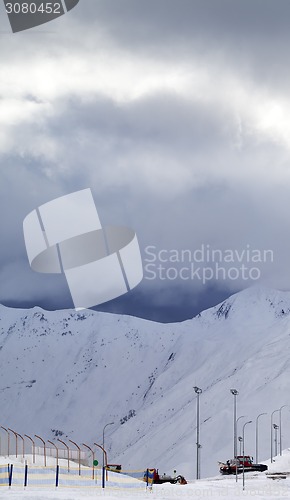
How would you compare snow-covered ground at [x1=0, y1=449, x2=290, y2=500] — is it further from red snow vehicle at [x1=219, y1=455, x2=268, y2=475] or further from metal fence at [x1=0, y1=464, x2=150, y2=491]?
red snow vehicle at [x1=219, y1=455, x2=268, y2=475]

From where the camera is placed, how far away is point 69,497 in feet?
178

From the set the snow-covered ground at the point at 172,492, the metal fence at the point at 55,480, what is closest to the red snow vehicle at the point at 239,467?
the snow-covered ground at the point at 172,492

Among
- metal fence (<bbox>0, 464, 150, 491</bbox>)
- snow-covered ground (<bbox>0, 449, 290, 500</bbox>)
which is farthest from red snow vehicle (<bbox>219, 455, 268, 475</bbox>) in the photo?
metal fence (<bbox>0, 464, 150, 491</bbox>)

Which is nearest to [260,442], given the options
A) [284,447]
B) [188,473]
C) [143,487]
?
[284,447]

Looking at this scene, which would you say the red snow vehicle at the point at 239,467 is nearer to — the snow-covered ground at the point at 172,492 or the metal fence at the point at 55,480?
the snow-covered ground at the point at 172,492

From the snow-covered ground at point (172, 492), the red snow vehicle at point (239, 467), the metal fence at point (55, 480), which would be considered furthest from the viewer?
the red snow vehicle at point (239, 467)

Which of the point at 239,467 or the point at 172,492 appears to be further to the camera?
the point at 239,467

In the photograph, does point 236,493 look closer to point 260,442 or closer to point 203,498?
point 203,498

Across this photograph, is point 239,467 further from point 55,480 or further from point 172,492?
point 172,492

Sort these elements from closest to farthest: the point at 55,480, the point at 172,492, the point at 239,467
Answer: the point at 172,492 → the point at 55,480 → the point at 239,467

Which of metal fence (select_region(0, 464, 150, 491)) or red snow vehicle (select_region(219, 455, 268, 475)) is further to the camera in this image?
red snow vehicle (select_region(219, 455, 268, 475))

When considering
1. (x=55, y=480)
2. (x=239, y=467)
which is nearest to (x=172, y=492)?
(x=55, y=480)

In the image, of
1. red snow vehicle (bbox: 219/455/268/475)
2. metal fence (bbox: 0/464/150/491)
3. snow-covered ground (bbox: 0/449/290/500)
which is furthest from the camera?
red snow vehicle (bbox: 219/455/268/475)

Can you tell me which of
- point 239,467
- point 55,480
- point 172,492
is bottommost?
point 239,467
